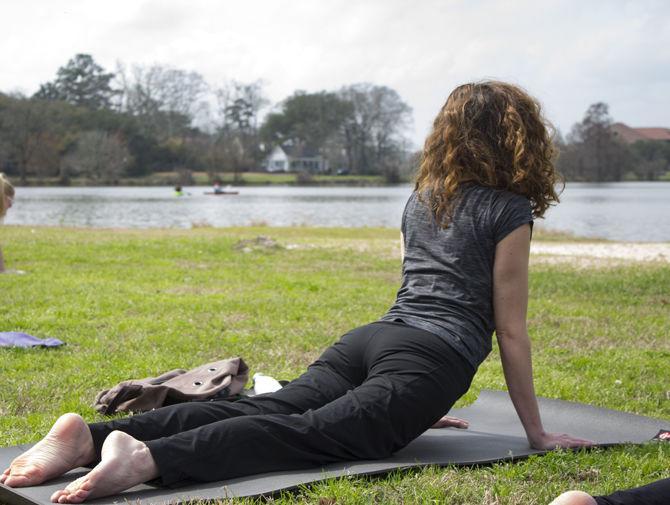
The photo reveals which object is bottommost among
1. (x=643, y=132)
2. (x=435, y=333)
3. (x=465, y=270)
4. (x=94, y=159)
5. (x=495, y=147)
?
(x=435, y=333)

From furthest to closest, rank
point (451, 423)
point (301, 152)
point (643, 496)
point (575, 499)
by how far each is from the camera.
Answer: point (301, 152)
point (451, 423)
point (643, 496)
point (575, 499)

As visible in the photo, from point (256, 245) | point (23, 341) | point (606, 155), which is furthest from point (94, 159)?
point (23, 341)

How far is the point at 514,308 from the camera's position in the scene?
346cm

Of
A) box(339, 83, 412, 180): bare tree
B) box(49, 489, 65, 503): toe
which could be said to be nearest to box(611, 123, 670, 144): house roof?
box(339, 83, 412, 180): bare tree

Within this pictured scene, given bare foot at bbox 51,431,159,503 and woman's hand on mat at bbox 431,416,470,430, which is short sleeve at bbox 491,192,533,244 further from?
bare foot at bbox 51,431,159,503

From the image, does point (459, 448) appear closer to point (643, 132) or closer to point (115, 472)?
point (115, 472)

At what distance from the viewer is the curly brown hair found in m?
3.46

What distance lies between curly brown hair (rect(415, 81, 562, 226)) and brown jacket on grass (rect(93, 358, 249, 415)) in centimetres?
179

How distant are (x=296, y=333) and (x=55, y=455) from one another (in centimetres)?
402

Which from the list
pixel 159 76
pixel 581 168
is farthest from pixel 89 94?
pixel 581 168

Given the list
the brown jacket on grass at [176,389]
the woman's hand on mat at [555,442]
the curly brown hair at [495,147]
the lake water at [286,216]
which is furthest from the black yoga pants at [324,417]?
the lake water at [286,216]

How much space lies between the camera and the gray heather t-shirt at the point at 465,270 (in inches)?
136

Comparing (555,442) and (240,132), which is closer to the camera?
(555,442)

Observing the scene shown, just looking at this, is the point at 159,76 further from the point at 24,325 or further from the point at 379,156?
the point at 24,325
